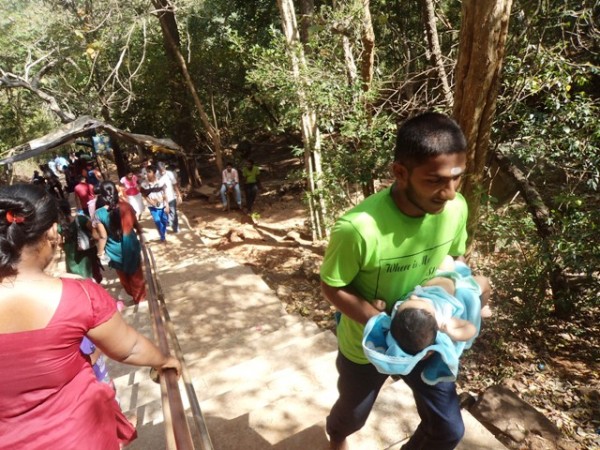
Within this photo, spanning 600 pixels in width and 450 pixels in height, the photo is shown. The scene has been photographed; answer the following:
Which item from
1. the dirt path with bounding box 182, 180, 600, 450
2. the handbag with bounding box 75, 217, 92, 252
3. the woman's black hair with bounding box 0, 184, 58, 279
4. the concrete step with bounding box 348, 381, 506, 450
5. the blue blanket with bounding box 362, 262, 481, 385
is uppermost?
the woman's black hair with bounding box 0, 184, 58, 279

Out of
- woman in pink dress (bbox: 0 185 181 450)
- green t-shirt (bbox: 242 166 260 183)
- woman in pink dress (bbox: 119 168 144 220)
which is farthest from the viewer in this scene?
green t-shirt (bbox: 242 166 260 183)

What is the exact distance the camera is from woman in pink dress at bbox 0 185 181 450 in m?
1.39

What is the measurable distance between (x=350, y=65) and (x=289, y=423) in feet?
16.8

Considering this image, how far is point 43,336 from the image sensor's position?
1404mm

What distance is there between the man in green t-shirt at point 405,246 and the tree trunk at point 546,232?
348 cm

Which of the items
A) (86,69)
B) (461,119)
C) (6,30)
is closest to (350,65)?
(461,119)

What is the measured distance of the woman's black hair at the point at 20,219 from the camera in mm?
1449

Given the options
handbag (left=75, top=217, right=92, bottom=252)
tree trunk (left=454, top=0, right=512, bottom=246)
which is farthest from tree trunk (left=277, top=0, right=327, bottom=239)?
handbag (left=75, top=217, right=92, bottom=252)

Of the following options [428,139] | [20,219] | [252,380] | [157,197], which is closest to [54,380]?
[20,219]

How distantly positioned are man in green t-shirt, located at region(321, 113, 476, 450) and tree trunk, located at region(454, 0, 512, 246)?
1.62 m

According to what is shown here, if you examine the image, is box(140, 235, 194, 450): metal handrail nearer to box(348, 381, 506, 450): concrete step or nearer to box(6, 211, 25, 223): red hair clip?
box(6, 211, 25, 223): red hair clip

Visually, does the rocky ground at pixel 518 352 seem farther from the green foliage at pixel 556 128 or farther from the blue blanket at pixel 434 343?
the blue blanket at pixel 434 343

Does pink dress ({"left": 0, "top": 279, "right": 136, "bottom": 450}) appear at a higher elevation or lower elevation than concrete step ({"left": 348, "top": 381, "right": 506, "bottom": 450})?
higher

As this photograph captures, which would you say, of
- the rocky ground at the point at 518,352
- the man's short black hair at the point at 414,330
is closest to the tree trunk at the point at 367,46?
the rocky ground at the point at 518,352
